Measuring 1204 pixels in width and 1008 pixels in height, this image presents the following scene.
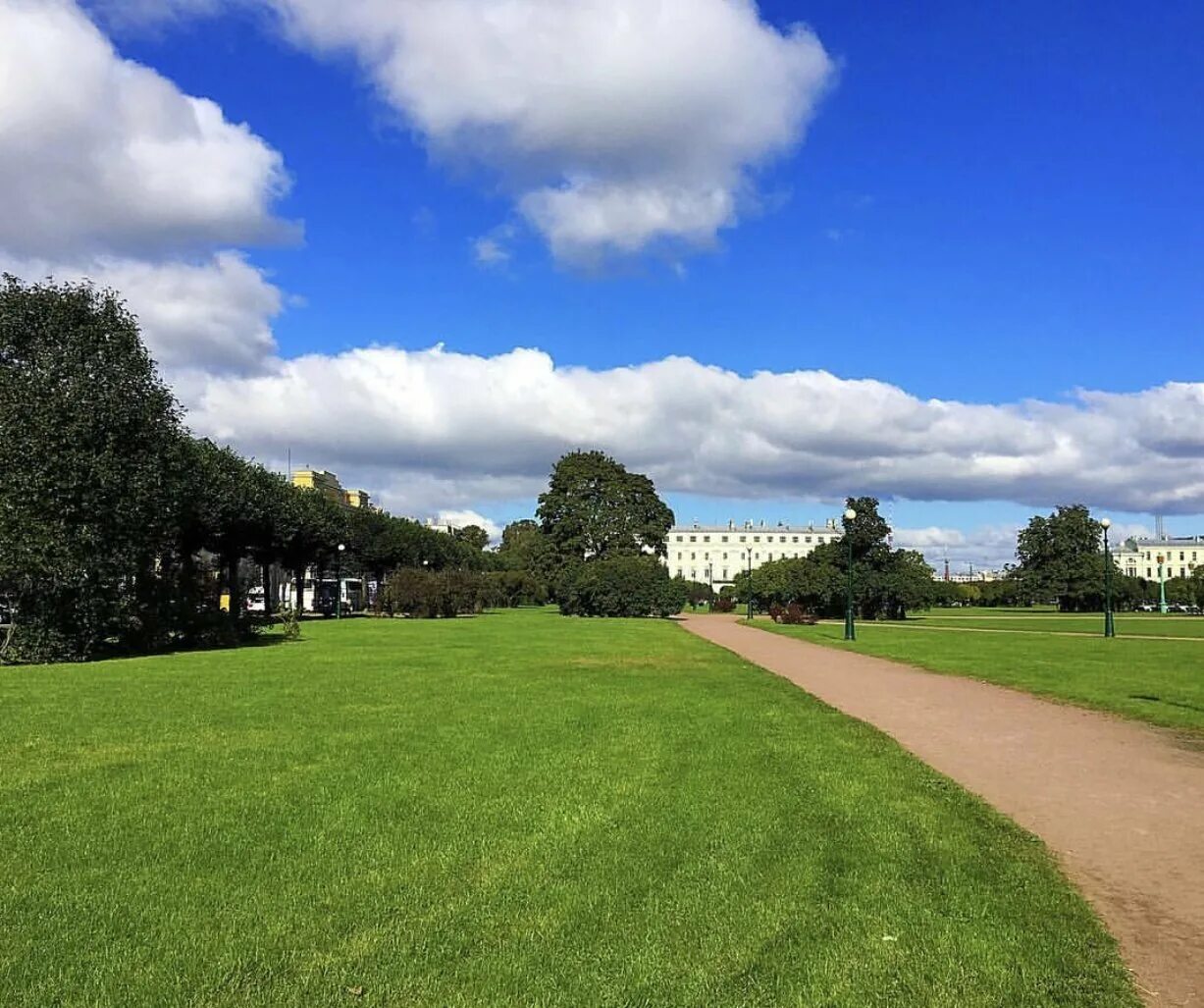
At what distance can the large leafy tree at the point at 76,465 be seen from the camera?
2466 cm

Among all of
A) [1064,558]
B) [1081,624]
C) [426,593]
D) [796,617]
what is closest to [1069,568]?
[1064,558]

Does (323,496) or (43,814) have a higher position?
(323,496)

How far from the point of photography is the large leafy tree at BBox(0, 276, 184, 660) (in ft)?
80.9

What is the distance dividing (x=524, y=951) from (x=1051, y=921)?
2760 millimetres

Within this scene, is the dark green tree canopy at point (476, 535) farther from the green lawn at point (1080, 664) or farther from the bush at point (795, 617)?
the green lawn at point (1080, 664)

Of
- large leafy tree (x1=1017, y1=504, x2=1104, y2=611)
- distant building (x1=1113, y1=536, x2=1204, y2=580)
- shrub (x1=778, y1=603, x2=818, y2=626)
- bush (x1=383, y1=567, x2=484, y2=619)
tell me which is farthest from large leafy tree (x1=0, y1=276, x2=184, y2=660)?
distant building (x1=1113, y1=536, x2=1204, y2=580)

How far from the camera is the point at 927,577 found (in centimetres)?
5953

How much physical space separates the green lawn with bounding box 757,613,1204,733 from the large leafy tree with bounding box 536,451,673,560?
122 feet

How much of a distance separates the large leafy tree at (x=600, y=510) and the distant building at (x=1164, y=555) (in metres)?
121

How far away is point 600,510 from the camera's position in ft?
251

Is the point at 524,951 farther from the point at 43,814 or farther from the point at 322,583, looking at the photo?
the point at 322,583

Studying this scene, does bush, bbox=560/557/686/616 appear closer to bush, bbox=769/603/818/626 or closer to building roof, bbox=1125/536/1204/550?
bush, bbox=769/603/818/626

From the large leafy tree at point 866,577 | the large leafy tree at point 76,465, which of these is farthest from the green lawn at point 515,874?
the large leafy tree at point 866,577

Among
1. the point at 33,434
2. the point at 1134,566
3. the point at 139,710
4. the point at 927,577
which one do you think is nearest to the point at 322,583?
the point at 927,577
